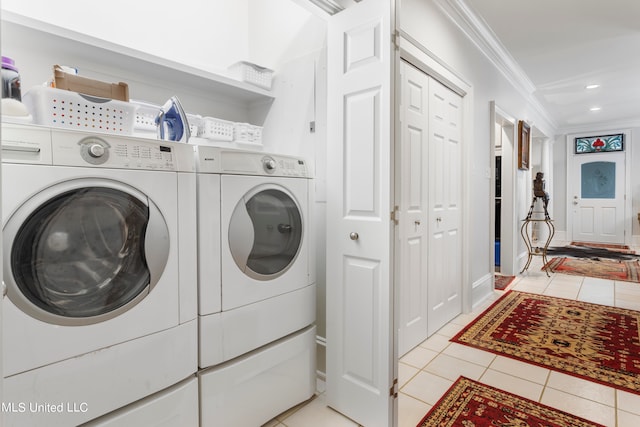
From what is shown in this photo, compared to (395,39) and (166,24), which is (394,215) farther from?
(166,24)

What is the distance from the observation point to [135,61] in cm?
182

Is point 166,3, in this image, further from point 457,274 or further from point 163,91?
point 457,274

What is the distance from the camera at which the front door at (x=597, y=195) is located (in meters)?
7.29

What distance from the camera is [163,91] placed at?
211 centimetres

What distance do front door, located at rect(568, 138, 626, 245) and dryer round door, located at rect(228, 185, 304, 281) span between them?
27.8ft

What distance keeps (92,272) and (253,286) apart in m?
0.64

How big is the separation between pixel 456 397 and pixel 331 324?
81 centimetres

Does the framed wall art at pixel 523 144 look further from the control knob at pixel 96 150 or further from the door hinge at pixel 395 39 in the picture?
the control knob at pixel 96 150

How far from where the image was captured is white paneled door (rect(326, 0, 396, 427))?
62.5 inches

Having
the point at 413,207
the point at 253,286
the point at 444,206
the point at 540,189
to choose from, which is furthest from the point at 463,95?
the point at 540,189

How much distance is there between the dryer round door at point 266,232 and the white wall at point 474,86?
1.45 metres

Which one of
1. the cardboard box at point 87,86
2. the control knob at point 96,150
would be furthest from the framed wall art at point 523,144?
the control knob at point 96,150

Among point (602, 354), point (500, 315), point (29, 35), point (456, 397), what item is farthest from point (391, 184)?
point (500, 315)

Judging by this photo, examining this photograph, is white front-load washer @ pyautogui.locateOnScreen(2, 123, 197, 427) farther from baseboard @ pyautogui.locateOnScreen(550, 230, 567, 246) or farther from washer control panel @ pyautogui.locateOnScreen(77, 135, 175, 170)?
baseboard @ pyautogui.locateOnScreen(550, 230, 567, 246)
